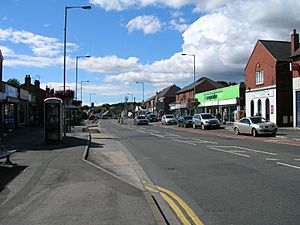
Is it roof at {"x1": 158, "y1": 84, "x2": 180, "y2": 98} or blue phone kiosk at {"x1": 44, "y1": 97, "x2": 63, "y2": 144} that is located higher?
roof at {"x1": 158, "y1": 84, "x2": 180, "y2": 98}

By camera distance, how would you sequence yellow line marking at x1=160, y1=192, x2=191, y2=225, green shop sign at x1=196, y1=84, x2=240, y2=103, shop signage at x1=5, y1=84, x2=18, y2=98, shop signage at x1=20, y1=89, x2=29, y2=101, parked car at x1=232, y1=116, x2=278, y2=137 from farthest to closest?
green shop sign at x1=196, y1=84, x2=240, y2=103
shop signage at x1=20, y1=89, x2=29, y2=101
shop signage at x1=5, y1=84, x2=18, y2=98
parked car at x1=232, y1=116, x2=278, y2=137
yellow line marking at x1=160, y1=192, x2=191, y2=225

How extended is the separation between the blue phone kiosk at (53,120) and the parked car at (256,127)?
570 inches

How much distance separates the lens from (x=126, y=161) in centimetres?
1513

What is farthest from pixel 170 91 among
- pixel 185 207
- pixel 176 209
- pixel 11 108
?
pixel 176 209

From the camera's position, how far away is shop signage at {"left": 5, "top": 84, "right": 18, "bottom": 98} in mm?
37406

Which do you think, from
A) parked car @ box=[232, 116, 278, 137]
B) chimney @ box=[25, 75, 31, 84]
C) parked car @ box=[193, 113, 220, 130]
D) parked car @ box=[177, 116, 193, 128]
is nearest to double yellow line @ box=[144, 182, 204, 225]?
parked car @ box=[232, 116, 278, 137]

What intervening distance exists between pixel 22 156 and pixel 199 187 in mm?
8620

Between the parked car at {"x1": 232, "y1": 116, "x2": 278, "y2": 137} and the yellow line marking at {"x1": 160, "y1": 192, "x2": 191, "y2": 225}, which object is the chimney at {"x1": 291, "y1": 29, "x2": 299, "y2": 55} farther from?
the yellow line marking at {"x1": 160, "y1": 192, "x2": 191, "y2": 225}

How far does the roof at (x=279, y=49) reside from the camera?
43.7 meters

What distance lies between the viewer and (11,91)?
A: 3950 centimetres

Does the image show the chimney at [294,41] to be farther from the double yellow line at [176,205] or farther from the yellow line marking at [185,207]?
the yellow line marking at [185,207]

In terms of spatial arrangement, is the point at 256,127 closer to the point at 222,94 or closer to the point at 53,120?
the point at 53,120

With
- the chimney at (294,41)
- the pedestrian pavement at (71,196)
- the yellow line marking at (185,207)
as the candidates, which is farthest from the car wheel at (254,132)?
the yellow line marking at (185,207)

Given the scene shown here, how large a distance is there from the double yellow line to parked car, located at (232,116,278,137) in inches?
783
